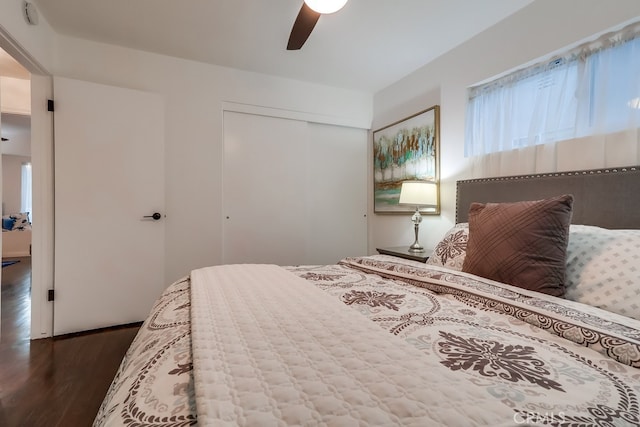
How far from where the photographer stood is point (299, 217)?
314 centimetres

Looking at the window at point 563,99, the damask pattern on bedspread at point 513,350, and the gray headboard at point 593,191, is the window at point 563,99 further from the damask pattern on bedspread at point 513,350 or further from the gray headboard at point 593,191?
the damask pattern on bedspread at point 513,350

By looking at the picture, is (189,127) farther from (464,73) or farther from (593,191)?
(593,191)

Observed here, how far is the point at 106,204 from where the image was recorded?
2.31 metres

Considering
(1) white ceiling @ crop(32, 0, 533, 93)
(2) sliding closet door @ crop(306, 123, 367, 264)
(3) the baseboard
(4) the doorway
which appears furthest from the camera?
(3) the baseboard

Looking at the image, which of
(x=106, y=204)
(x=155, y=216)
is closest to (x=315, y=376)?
(x=155, y=216)

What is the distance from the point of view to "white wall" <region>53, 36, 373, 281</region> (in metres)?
2.47

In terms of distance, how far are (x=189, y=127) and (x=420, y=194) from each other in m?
2.19

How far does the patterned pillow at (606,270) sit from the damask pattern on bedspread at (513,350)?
0.78 feet

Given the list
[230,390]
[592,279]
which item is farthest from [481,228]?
[230,390]

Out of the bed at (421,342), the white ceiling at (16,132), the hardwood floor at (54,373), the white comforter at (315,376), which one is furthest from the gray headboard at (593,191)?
the white ceiling at (16,132)

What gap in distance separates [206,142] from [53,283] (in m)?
1.65

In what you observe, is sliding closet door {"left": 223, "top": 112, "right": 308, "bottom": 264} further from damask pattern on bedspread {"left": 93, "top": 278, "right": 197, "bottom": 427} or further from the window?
damask pattern on bedspread {"left": 93, "top": 278, "right": 197, "bottom": 427}

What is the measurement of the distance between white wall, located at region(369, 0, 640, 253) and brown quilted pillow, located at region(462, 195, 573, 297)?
2.49 ft

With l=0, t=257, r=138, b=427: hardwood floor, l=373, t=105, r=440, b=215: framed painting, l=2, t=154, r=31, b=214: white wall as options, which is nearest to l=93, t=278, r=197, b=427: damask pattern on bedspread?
l=0, t=257, r=138, b=427: hardwood floor
